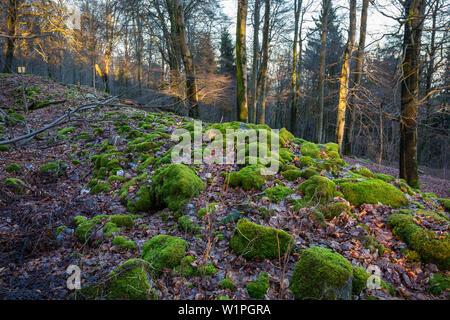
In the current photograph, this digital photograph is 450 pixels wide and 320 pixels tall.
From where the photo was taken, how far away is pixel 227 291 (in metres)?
2.63

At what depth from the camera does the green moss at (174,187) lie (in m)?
4.30

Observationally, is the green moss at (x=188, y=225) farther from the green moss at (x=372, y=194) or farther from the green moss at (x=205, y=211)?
the green moss at (x=372, y=194)

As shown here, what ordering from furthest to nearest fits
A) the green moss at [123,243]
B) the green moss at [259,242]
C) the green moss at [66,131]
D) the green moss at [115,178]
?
the green moss at [66,131] < the green moss at [115,178] < the green moss at [123,243] < the green moss at [259,242]

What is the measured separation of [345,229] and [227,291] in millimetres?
2088

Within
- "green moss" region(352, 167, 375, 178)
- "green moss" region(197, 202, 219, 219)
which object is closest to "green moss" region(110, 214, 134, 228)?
"green moss" region(197, 202, 219, 219)

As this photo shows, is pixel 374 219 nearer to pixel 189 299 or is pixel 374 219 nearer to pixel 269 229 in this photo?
pixel 269 229

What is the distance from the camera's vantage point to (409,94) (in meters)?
6.15

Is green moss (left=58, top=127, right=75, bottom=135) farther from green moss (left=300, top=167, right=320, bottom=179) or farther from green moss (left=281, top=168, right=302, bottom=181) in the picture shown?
green moss (left=300, top=167, right=320, bottom=179)

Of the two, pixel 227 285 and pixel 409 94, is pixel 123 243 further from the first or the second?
pixel 409 94

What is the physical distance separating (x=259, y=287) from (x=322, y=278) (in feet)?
2.24

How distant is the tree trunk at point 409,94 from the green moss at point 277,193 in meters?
3.82

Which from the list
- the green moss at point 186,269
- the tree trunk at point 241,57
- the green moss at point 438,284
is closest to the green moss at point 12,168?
the green moss at point 186,269

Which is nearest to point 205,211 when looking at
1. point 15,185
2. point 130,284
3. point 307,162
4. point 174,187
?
point 174,187
